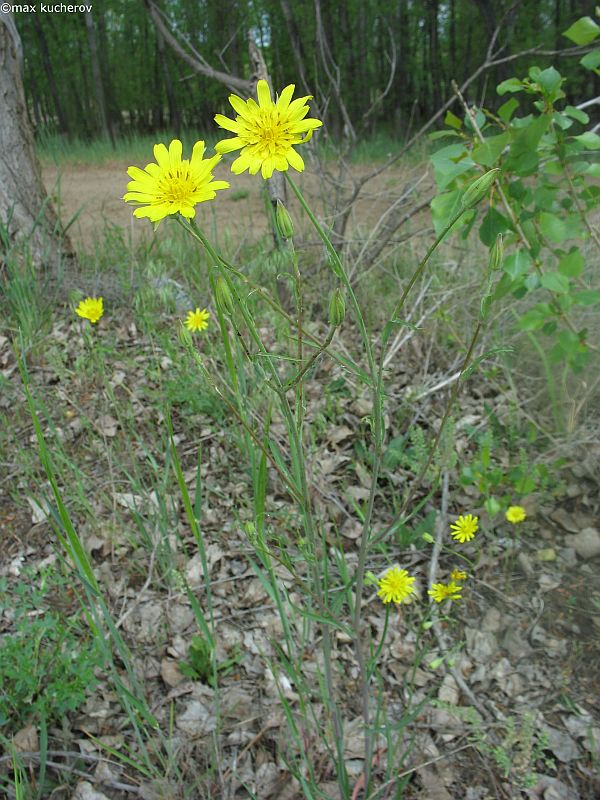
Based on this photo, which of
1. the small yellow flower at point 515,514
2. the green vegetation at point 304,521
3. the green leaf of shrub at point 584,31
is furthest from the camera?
the small yellow flower at point 515,514

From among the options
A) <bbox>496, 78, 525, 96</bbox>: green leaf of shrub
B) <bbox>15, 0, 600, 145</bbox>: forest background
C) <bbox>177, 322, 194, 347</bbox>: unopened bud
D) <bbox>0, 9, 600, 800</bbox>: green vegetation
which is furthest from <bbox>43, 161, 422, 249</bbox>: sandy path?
<bbox>15, 0, 600, 145</bbox>: forest background

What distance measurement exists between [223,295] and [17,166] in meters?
2.81

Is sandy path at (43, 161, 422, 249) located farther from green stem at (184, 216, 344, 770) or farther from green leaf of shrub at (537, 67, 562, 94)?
green stem at (184, 216, 344, 770)

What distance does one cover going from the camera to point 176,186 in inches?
33.3

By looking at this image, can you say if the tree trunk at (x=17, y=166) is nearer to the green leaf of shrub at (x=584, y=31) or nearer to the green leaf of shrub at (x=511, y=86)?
the green leaf of shrub at (x=511, y=86)

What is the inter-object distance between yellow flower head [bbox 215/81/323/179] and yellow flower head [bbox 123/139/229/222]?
0.04 meters

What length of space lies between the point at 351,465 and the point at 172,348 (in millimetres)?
841

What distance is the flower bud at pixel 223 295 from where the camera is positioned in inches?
34.2

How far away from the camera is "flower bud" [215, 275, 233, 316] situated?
2.85 feet

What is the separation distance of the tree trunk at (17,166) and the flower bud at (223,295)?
2412 mm

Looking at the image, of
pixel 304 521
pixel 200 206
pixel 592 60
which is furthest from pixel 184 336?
pixel 200 206

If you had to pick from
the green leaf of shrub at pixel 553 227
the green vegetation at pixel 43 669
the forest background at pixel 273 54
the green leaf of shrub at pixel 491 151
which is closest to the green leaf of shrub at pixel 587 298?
the green leaf of shrub at pixel 553 227

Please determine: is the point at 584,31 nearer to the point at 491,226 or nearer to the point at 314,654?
the point at 491,226

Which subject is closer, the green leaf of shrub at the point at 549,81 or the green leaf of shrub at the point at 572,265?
the green leaf of shrub at the point at 549,81
